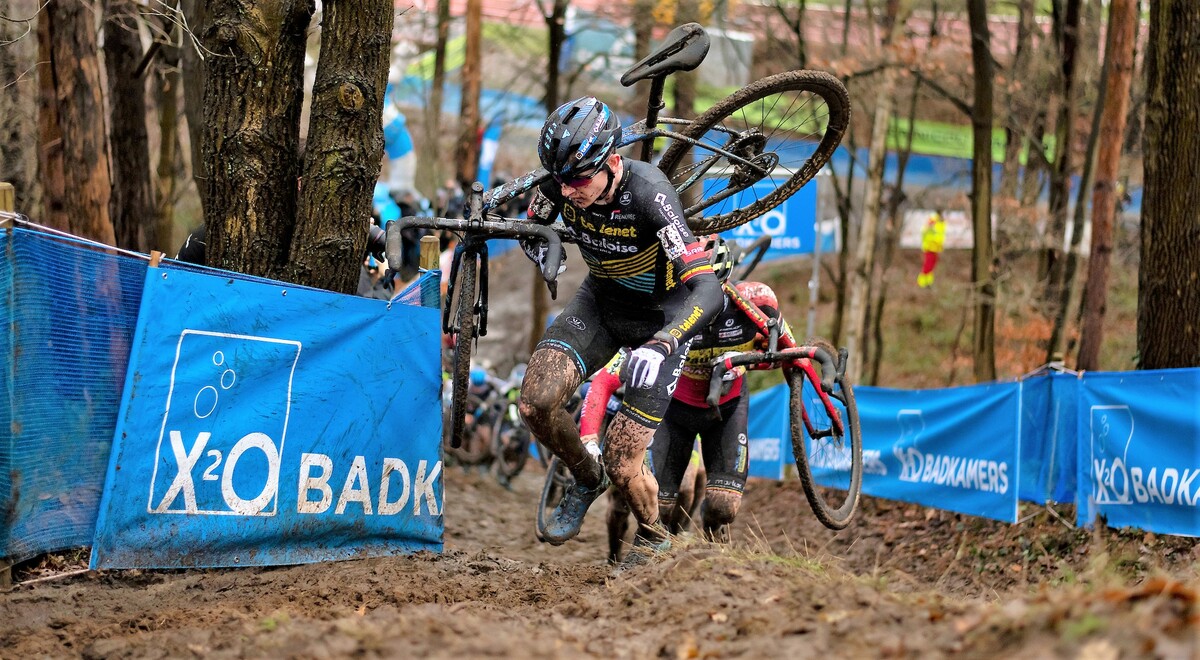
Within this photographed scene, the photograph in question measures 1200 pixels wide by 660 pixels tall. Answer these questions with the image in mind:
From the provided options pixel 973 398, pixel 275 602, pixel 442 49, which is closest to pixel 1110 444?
pixel 973 398

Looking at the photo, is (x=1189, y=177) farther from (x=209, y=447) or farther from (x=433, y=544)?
(x=209, y=447)

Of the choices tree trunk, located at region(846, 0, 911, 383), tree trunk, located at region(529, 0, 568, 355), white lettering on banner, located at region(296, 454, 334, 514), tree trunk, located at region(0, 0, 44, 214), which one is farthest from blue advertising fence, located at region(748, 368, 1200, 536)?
tree trunk, located at region(0, 0, 44, 214)

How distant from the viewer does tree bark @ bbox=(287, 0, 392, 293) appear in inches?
262

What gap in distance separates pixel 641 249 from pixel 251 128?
2425mm

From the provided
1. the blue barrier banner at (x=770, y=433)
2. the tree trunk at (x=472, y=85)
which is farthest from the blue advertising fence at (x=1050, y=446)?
the tree trunk at (x=472, y=85)

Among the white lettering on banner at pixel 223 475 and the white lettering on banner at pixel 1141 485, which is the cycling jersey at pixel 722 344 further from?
the white lettering on banner at pixel 223 475

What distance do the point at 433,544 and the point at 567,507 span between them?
3.22ft

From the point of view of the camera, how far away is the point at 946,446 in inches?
417

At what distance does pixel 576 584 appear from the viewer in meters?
6.16

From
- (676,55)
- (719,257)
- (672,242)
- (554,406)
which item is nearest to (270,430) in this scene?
(554,406)

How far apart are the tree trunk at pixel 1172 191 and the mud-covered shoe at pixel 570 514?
191 inches

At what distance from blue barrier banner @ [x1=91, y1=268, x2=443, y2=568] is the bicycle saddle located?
6.58ft

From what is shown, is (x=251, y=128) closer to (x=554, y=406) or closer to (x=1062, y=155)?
(x=554, y=406)

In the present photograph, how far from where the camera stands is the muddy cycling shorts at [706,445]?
305 inches
